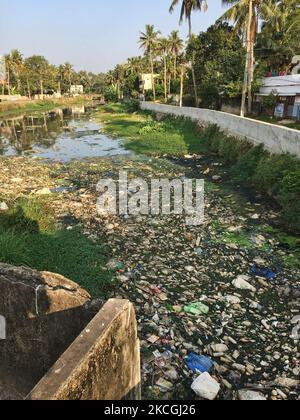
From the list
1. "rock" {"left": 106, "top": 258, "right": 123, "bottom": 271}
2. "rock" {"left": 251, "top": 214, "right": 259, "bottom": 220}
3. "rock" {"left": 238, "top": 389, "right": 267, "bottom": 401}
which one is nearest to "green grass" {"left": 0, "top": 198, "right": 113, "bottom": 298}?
"rock" {"left": 106, "top": 258, "right": 123, "bottom": 271}

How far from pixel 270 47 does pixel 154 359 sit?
95.9ft

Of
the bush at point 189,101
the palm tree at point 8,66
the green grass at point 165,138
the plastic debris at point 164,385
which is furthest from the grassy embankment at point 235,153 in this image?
the palm tree at point 8,66

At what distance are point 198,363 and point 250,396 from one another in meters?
0.63

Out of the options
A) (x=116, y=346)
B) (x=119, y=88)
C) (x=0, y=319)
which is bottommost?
(x=0, y=319)

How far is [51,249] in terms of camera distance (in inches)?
228

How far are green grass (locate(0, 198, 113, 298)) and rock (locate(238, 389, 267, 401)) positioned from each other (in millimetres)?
2233

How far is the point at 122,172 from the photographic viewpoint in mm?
12281

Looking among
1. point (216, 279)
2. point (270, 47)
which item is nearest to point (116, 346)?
point (216, 279)

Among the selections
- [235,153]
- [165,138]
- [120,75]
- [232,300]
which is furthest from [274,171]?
[120,75]

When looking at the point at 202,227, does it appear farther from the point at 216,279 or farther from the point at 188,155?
the point at 188,155

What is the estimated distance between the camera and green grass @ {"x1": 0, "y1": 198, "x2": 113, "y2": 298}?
16.5 feet

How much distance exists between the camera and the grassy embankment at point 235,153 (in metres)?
7.78

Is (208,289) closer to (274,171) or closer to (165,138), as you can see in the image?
(274,171)

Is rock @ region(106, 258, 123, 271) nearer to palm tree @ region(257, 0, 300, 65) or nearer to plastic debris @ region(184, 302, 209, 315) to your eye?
plastic debris @ region(184, 302, 209, 315)
